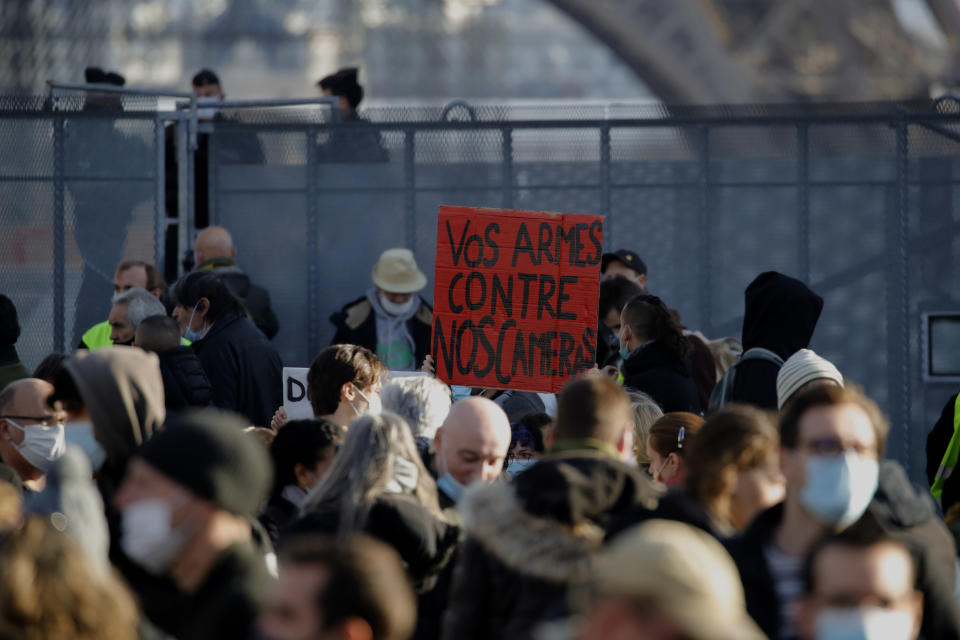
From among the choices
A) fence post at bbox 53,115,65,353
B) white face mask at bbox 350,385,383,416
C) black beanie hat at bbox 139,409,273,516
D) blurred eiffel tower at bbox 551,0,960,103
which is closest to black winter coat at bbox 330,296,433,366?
fence post at bbox 53,115,65,353

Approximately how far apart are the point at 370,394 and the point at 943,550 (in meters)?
2.37

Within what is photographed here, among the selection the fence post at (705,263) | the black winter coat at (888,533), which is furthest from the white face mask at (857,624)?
the fence post at (705,263)

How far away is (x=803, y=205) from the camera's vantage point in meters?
8.88

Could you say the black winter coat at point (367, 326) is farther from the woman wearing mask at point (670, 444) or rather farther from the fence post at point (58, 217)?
the woman wearing mask at point (670, 444)

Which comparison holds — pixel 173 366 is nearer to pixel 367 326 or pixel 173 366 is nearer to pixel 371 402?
pixel 371 402

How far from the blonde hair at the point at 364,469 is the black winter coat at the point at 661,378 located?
216cm

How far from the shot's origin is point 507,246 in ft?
23.6

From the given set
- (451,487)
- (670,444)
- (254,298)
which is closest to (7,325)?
(254,298)

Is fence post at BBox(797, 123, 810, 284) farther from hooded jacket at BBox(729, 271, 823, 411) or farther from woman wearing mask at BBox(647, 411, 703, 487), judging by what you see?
woman wearing mask at BBox(647, 411, 703, 487)

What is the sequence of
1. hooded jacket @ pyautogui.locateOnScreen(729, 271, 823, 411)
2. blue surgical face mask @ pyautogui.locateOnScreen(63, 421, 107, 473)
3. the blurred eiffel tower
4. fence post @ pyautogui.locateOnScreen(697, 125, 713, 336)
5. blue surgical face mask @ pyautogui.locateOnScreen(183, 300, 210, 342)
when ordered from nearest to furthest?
blue surgical face mask @ pyautogui.locateOnScreen(63, 421, 107, 473), hooded jacket @ pyautogui.locateOnScreen(729, 271, 823, 411), blue surgical face mask @ pyautogui.locateOnScreen(183, 300, 210, 342), fence post @ pyautogui.locateOnScreen(697, 125, 713, 336), the blurred eiffel tower

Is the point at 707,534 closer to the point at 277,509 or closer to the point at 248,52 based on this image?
the point at 277,509

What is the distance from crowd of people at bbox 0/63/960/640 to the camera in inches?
111

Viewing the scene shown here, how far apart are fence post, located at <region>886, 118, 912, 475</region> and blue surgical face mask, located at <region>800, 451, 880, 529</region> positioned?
4.99 metres

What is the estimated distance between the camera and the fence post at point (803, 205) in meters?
8.86
